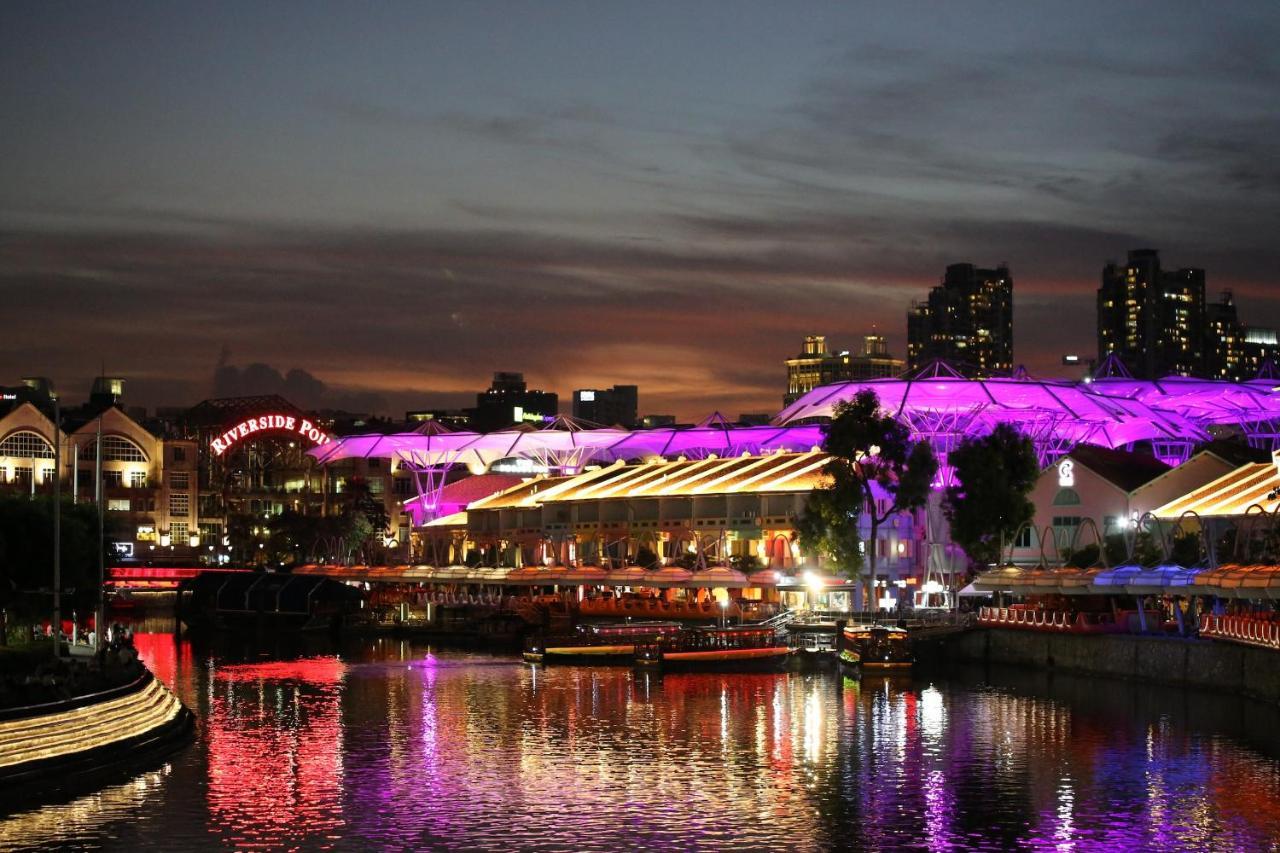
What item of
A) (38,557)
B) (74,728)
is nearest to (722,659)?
(38,557)

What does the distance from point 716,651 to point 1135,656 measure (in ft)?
77.2

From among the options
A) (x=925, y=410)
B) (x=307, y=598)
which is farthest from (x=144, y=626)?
(x=925, y=410)

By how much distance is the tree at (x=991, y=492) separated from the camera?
111m

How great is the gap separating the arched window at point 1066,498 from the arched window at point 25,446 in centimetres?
11225

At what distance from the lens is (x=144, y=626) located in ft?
516

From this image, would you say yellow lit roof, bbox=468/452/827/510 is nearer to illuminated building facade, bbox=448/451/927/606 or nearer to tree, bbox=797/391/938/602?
illuminated building facade, bbox=448/451/927/606

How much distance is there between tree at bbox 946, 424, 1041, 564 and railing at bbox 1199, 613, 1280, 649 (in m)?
30.2

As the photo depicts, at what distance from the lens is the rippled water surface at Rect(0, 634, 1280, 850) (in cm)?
4750

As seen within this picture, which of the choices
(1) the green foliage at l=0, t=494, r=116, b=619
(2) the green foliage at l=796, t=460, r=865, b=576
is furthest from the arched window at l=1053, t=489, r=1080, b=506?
(1) the green foliage at l=0, t=494, r=116, b=619

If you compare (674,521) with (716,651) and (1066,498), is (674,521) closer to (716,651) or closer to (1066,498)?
(1066,498)

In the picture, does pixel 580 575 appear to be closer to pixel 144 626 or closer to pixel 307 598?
pixel 307 598

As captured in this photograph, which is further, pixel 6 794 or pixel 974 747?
pixel 974 747

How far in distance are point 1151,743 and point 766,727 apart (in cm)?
1454

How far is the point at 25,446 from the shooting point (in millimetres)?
191125
